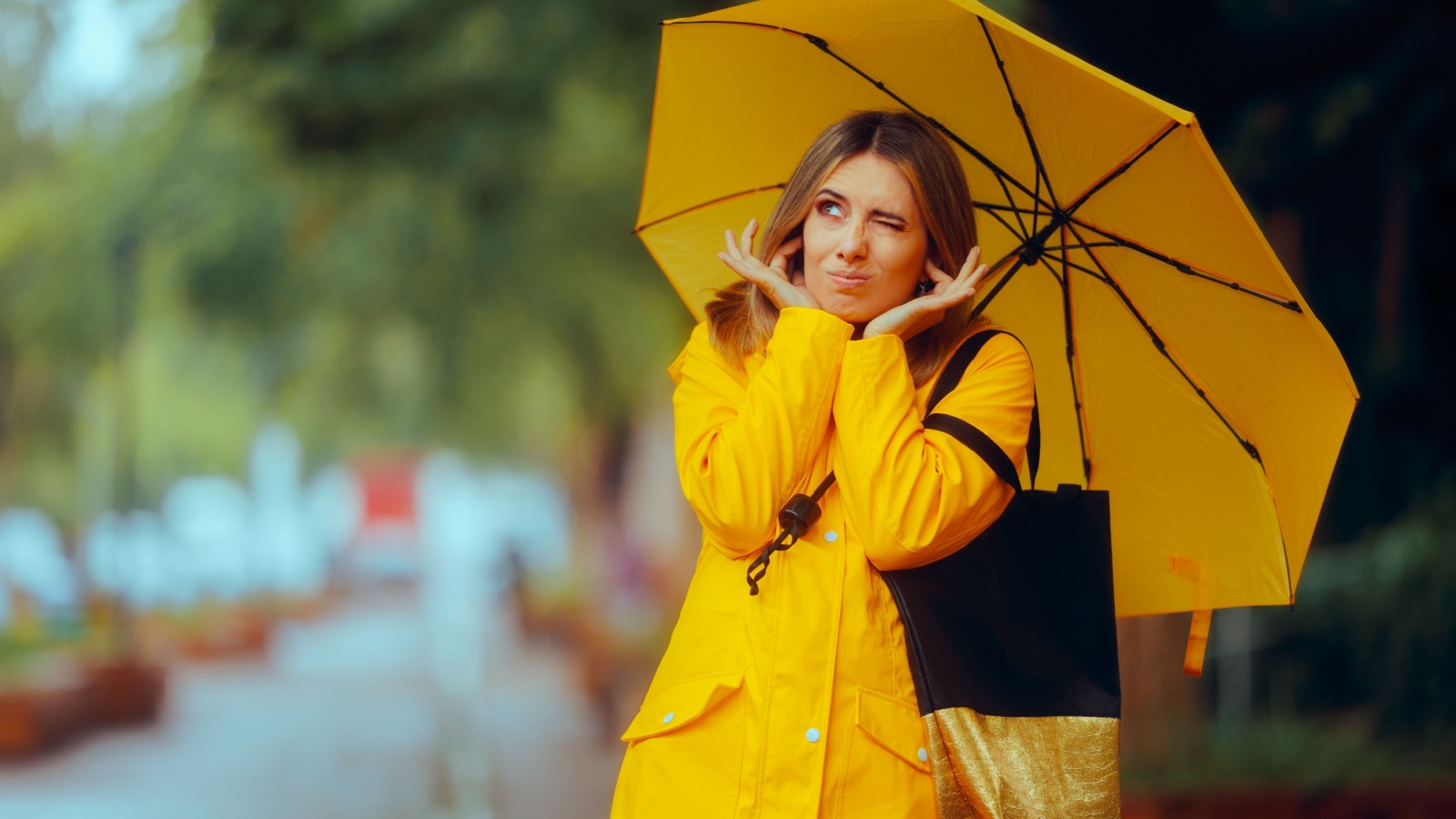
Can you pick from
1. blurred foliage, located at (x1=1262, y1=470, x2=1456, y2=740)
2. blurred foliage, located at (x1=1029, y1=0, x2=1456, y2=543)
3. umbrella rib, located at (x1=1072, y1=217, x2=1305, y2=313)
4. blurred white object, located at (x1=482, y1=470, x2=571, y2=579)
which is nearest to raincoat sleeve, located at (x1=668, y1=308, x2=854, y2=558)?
umbrella rib, located at (x1=1072, y1=217, x2=1305, y2=313)

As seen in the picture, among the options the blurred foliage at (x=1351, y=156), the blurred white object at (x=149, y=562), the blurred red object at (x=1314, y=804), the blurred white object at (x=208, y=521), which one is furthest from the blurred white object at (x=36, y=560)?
the blurred red object at (x=1314, y=804)

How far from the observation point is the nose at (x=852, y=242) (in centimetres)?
269

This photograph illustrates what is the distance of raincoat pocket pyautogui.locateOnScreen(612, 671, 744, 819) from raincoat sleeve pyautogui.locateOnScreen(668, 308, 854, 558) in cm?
25

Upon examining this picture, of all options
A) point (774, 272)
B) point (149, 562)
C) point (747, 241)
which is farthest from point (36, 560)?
point (774, 272)

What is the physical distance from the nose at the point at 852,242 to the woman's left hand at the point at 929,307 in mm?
117

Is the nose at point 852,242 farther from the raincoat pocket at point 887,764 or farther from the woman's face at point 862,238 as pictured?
the raincoat pocket at point 887,764

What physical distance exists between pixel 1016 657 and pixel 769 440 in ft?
1.84

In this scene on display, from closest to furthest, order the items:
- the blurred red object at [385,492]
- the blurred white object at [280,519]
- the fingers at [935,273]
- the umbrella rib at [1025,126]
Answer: the fingers at [935,273] < the umbrella rib at [1025,126] < the blurred white object at [280,519] < the blurred red object at [385,492]

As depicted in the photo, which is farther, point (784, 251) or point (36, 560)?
point (36, 560)

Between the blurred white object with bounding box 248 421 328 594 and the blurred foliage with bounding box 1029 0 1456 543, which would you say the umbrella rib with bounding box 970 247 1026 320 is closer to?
the blurred foliage with bounding box 1029 0 1456 543

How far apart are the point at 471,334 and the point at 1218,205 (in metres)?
16.5

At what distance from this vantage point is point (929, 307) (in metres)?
2.67

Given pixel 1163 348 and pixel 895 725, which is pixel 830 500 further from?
pixel 1163 348

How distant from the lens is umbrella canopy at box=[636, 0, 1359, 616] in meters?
3.04
